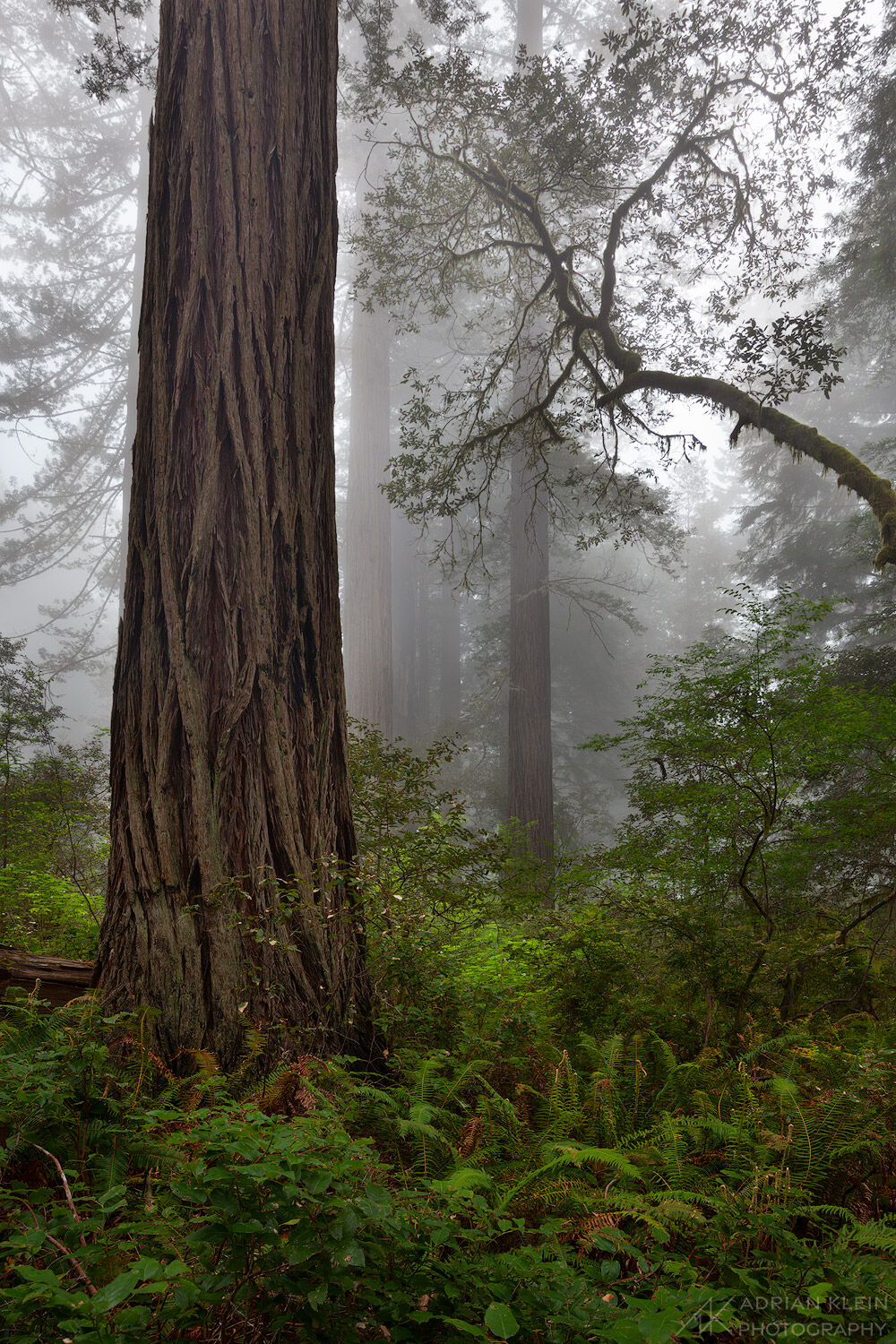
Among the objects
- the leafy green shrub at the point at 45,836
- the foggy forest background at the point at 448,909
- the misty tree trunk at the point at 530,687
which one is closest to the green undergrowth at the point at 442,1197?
the foggy forest background at the point at 448,909

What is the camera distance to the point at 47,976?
322 centimetres

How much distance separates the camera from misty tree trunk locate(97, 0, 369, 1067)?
287cm

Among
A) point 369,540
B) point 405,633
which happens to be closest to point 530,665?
point 369,540

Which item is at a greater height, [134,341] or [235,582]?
[134,341]

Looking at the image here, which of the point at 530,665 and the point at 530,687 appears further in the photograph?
the point at 530,665

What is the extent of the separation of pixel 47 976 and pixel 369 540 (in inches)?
590

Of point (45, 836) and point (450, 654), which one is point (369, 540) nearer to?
point (450, 654)

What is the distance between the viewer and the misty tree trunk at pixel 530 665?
12156 mm

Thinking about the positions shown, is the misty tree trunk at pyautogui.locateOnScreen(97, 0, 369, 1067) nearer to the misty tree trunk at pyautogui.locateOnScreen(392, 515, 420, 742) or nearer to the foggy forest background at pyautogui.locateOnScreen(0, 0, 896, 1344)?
the foggy forest background at pyautogui.locateOnScreen(0, 0, 896, 1344)

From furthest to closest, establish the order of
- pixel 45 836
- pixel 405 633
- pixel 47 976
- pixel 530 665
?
pixel 405 633 < pixel 530 665 < pixel 45 836 < pixel 47 976

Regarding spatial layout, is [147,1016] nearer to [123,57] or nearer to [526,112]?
[123,57]

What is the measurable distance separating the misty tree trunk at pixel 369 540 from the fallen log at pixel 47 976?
37.3 ft

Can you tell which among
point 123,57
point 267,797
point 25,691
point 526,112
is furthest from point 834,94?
point 25,691

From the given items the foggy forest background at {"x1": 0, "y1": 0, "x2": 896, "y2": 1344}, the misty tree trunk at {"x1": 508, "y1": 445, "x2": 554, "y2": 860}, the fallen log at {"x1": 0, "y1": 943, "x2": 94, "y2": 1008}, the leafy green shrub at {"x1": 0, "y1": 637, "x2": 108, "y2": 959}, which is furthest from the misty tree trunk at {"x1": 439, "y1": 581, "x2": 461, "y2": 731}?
the fallen log at {"x1": 0, "y1": 943, "x2": 94, "y2": 1008}
